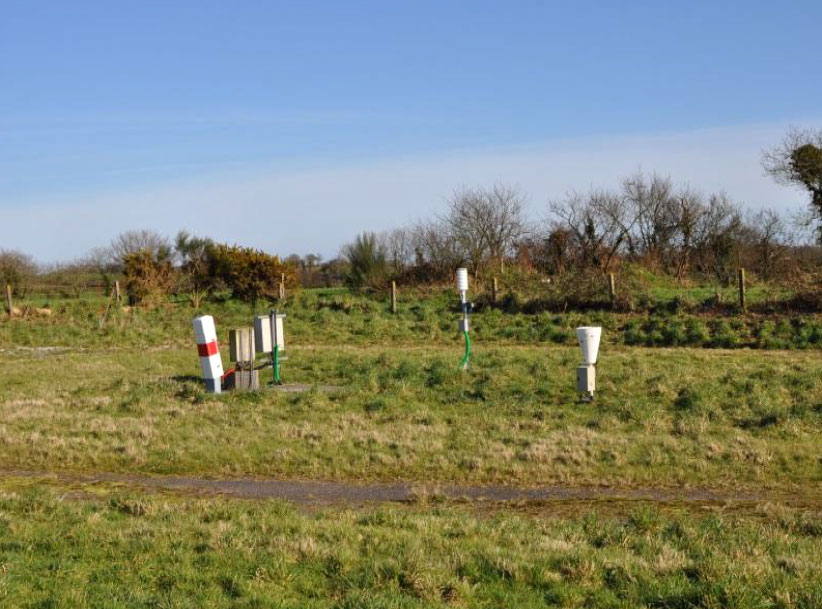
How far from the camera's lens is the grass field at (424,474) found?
5406 mm

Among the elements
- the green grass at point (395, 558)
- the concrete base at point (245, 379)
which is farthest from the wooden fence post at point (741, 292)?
the green grass at point (395, 558)

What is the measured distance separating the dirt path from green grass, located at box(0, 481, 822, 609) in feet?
3.13

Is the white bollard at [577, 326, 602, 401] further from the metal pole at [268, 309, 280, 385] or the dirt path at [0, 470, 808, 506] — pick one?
the metal pole at [268, 309, 280, 385]

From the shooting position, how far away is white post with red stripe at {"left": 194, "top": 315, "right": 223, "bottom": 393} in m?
14.8

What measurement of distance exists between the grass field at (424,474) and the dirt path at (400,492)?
0.18 meters

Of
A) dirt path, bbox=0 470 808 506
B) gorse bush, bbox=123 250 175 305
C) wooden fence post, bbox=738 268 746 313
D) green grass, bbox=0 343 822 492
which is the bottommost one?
dirt path, bbox=0 470 808 506

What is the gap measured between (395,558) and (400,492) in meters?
3.33

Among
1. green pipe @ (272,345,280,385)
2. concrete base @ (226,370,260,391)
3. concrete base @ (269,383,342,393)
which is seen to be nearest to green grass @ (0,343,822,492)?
concrete base @ (269,383,342,393)

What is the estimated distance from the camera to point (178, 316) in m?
30.1

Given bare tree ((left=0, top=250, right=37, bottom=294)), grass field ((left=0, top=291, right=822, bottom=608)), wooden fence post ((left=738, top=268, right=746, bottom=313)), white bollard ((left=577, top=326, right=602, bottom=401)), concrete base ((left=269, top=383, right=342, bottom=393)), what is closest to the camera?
grass field ((left=0, top=291, right=822, bottom=608))

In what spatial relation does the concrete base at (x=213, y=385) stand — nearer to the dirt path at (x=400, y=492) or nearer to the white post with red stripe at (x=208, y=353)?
the white post with red stripe at (x=208, y=353)

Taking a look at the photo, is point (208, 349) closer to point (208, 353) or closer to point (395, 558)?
point (208, 353)

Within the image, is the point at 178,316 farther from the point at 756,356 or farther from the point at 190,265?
the point at 756,356

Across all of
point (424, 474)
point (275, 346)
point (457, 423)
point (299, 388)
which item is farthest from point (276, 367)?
point (424, 474)
